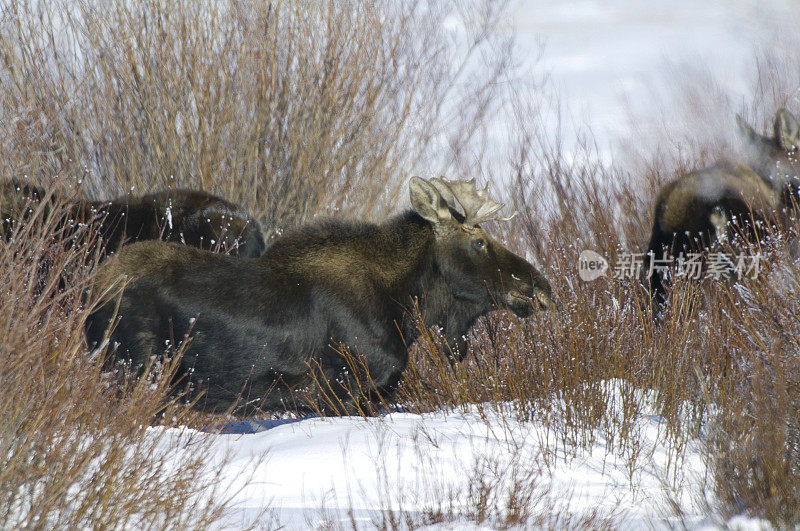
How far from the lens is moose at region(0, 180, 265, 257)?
23.2 feet

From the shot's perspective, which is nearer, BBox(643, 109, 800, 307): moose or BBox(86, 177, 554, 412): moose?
BBox(86, 177, 554, 412): moose

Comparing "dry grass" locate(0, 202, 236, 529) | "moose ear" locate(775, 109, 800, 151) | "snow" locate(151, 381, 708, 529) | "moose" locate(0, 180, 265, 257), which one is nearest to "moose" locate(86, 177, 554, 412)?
"snow" locate(151, 381, 708, 529)

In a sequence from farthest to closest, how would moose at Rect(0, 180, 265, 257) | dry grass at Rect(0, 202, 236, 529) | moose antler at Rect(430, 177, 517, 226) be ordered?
moose at Rect(0, 180, 265, 257), moose antler at Rect(430, 177, 517, 226), dry grass at Rect(0, 202, 236, 529)

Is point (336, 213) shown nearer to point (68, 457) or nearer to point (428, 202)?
point (428, 202)

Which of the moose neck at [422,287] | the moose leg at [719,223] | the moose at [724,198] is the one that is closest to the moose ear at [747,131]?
the moose at [724,198]

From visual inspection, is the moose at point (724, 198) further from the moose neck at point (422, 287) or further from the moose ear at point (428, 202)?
the moose ear at point (428, 202)

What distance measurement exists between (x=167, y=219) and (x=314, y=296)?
2210 millimetres

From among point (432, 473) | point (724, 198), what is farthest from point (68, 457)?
point (724, 198)

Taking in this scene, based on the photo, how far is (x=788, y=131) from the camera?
8.77 metres

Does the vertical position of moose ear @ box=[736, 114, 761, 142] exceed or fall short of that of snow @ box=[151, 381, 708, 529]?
it exceeds it

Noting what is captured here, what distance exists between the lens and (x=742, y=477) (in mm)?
4055

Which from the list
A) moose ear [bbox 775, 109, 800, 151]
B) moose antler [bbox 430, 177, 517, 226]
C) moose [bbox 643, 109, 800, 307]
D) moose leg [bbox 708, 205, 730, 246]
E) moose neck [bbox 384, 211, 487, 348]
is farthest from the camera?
moose ear [bbox 775, 109, 800, 151]

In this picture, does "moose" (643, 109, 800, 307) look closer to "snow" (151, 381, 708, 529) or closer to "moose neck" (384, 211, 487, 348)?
"moose neck" (384, 211, 487, 348)

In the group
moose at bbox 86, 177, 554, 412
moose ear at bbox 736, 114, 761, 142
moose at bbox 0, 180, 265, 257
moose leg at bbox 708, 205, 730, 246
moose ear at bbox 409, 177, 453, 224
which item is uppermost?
moose ear at bbox 736, 114, 761, 142
